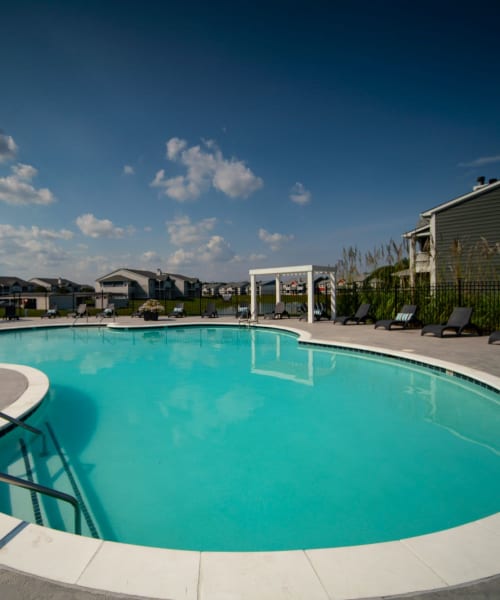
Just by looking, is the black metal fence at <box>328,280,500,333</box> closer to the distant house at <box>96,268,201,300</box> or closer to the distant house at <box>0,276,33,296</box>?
the distant house at <box>96,268,201,300</box>

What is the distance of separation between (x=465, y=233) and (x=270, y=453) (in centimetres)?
1680

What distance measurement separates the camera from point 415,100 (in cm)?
1306

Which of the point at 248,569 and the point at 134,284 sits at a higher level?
the point at 134,284

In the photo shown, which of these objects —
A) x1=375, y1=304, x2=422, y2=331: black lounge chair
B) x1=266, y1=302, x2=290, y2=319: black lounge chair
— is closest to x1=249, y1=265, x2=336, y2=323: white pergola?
x1=266, y1=302, x2=290, y2=319: black lounge chair

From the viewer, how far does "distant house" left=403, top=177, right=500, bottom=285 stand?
15250mm

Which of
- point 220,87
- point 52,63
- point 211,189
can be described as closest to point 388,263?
point 220,87

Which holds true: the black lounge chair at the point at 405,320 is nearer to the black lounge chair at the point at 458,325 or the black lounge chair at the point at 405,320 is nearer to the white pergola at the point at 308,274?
the black lounge chair at the point at 458,325

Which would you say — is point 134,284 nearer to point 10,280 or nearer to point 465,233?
point 10,280

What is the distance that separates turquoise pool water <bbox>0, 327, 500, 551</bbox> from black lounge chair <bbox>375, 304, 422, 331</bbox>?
16.1ft

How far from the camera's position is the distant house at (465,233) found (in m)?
15.2

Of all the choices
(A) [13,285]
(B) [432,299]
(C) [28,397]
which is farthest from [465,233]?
→ (A) [13,285]

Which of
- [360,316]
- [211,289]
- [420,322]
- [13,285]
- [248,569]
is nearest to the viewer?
[248,569]

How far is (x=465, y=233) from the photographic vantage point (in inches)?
656

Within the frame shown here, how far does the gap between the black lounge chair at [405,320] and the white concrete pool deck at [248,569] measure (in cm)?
1161
